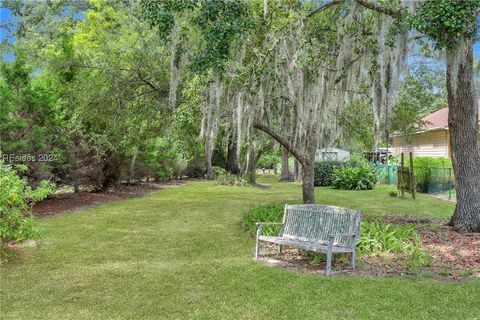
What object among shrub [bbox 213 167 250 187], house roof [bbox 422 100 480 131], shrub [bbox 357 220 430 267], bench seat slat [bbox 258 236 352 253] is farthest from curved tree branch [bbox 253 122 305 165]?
house roof [bbox 422 100 480 131]

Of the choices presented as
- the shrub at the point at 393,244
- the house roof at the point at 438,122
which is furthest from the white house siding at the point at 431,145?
the shrub at the point at 393,244

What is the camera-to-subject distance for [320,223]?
19.3ft

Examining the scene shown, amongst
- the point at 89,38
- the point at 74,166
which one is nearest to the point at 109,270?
the point at 74,166

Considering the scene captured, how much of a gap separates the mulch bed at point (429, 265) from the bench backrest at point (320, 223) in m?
0.28

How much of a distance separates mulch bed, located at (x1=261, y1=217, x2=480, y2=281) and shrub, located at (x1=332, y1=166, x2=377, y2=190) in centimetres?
1072

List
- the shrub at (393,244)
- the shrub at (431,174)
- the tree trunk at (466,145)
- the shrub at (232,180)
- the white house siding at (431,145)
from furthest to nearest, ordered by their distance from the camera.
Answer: the shrub at (232,180) < the white house siding at (431,145) < the shrub at (431,174) < the tree trunk at (466,145) < the shrub at (393,244)

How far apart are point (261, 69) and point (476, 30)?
10.6 feet

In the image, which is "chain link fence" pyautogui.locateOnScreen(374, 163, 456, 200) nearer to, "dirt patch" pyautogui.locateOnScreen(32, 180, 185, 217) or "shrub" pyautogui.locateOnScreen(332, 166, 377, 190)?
"shrub" pyautogui.locateOnScreen(332, 166, 377, 190)

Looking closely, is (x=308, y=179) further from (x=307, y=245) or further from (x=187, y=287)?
(x=187, y=287)

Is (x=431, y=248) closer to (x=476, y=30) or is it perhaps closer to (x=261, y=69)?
(x=476, y=30)

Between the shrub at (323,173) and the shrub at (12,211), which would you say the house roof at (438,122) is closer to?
the shrub at (323,173)

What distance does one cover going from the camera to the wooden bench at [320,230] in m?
5.36

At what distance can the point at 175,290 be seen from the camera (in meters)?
4.59

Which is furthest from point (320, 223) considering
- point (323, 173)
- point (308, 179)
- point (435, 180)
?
point (323, 173)
